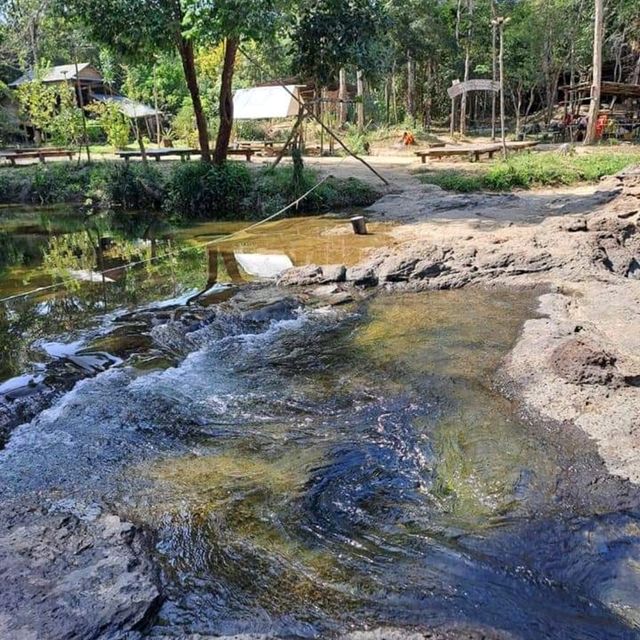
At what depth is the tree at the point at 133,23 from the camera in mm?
13250

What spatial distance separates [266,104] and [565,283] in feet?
63.4

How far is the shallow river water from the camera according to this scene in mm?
3088

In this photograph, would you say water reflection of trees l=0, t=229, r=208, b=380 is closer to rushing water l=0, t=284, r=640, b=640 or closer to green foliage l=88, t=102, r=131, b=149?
rushing water l=0, t=284, r=640, b=640

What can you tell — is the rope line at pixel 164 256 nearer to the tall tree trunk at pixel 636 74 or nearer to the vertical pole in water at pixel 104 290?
the vertical pole in water at pixel 104 290

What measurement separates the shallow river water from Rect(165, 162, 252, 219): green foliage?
929 cm

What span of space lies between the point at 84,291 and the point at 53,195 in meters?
11.1

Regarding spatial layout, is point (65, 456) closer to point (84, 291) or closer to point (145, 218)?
point (84, 291)

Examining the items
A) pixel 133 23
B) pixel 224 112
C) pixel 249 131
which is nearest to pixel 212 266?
pixel 133 23

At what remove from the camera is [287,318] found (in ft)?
25.5

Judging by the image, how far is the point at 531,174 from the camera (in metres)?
15.6

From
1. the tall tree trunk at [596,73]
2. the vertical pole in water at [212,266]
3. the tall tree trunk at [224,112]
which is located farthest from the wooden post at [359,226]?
the tall tree trunk at [596,73]

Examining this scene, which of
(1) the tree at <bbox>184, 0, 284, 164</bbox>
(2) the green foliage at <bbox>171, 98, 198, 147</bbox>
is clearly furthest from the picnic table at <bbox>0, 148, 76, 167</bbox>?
(1) the tree at <bbox>184, 0, 284, 164</bbox>

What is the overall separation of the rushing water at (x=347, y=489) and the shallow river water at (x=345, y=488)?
0.04ft

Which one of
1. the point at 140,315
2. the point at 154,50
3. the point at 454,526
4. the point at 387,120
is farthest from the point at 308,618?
the point at 387,120
